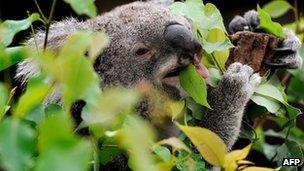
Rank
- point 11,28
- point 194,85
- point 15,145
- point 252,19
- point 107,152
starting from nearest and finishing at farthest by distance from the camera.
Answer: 1. point 15,145
2. point 11,28
3. point 107,152
4. point 194,85
5. point 252,19

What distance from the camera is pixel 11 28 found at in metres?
1.76

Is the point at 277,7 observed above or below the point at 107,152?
below

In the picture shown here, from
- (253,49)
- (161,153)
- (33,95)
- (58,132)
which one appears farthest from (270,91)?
(58,132)

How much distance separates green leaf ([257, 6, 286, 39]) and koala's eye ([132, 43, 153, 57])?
0.45 metres

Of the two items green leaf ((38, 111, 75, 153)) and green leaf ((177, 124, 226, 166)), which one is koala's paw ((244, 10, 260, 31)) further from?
green leaf ((38, 111, 75, 153))

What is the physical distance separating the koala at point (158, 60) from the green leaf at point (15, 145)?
1.37m

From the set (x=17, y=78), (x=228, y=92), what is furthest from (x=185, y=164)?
(x=17, y=78)

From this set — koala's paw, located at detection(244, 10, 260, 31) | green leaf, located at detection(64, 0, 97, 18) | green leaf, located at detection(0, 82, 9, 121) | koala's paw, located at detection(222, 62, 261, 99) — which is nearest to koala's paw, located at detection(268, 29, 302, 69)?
koala's paw, located at detection(222, 62, 261, 99)

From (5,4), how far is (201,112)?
3.43 meters

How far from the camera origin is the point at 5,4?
19.0 ft

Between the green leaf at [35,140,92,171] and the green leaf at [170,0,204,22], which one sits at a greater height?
the green leaf at [35,140,92,171]

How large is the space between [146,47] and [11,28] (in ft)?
3.74

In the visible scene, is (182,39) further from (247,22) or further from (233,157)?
(233,157)

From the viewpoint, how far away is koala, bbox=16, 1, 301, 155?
8.93 feet
